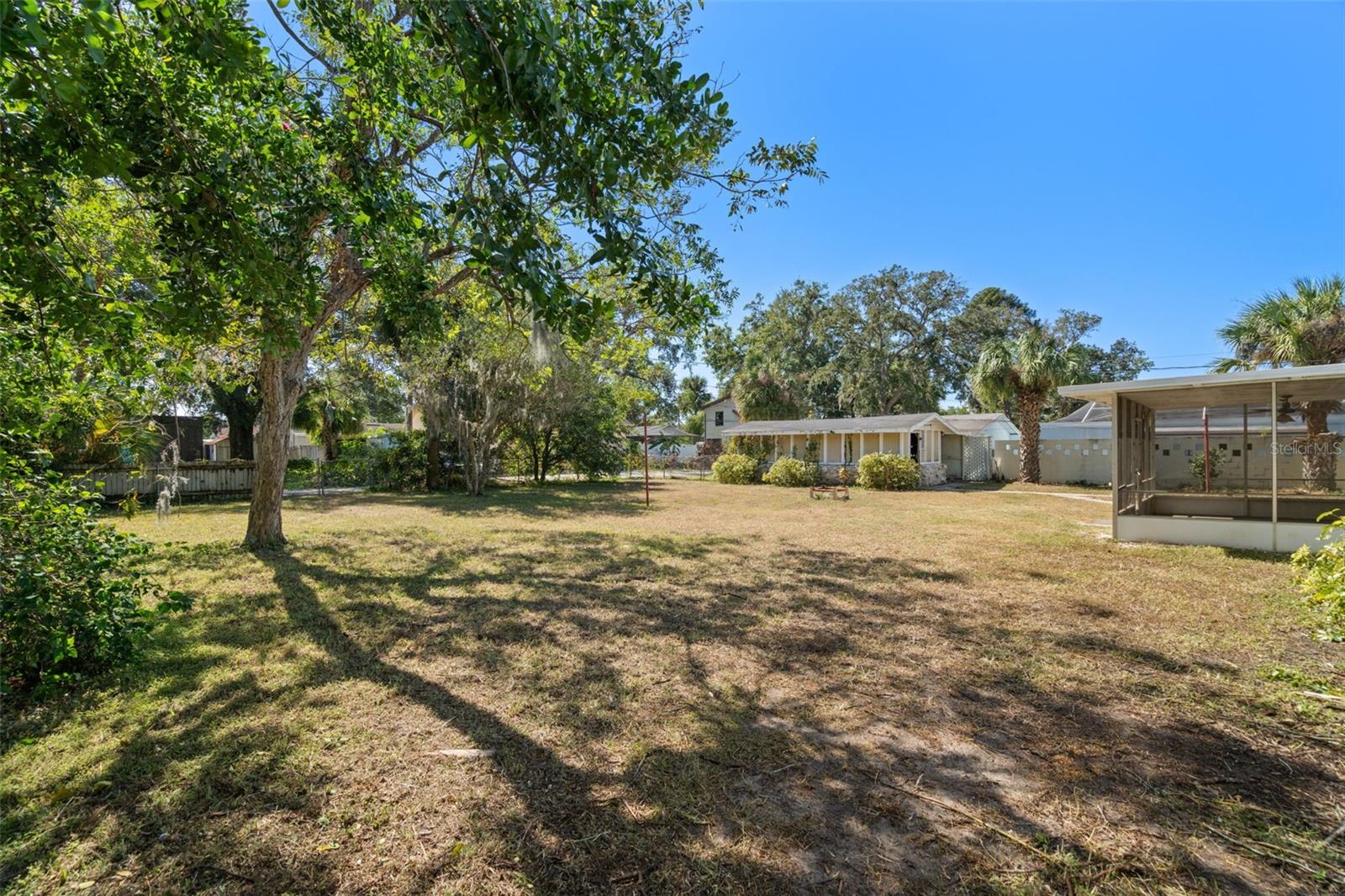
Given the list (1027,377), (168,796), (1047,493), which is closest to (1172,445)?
(1047,493)

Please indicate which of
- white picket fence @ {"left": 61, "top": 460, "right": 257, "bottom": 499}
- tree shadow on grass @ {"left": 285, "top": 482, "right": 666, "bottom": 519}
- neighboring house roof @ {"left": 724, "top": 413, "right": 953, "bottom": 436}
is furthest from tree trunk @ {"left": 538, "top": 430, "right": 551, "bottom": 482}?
white picket fence @ {"left": 61, "top": 460, "right": 257, "bottom": 499}

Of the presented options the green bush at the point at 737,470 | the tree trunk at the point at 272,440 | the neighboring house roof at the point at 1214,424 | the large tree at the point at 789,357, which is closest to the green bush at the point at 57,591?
the tree trunk at the point at 272,440

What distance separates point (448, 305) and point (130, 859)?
26.9 ft

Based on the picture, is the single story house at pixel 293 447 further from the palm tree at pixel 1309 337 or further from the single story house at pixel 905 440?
the palm tree at pixel 1309 337

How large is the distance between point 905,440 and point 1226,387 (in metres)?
13.1

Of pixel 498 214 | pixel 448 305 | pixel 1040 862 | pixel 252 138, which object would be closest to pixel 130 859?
pixel 498 214

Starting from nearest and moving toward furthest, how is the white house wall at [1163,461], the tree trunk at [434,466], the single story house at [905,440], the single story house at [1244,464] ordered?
the single story house at [1244,464] < the white house wall at [1163,461] < the tree trunk at [434,466] < the single story house at [905,440]

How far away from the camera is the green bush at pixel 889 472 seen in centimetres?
2005

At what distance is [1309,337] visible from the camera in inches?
490

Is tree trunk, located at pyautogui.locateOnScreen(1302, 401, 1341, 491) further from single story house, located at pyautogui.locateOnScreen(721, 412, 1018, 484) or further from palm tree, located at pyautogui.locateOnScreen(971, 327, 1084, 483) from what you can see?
single story house, located at pyautogui.locateOnScreen(721, 412, 1018, 484)

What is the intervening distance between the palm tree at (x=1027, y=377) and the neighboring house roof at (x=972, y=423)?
7.29 ft

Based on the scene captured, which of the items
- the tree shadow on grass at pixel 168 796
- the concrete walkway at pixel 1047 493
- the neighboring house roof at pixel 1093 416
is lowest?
the tree shadow on grass at pixel 168 796

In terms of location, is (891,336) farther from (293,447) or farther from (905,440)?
(293,447)

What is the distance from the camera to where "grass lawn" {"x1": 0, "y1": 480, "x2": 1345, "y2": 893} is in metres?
2.16
